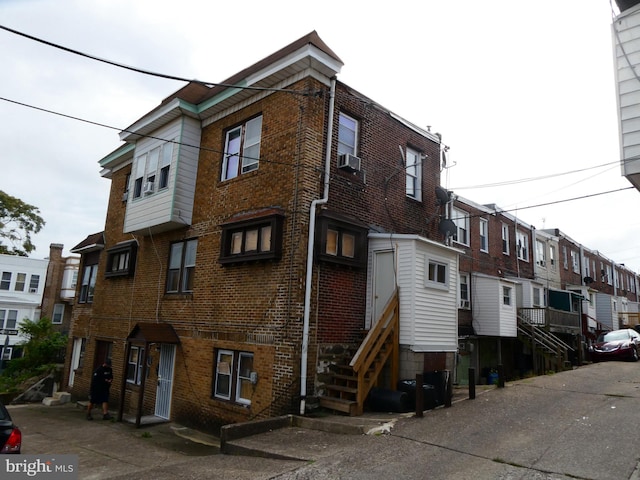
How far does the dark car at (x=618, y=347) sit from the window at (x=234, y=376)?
17.7 metres

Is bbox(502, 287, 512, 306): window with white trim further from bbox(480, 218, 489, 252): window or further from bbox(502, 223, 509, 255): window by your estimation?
bbox(502, 223, 509, 255): window

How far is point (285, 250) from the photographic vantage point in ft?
35.2

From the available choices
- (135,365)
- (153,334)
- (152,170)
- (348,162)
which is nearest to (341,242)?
(348,162)

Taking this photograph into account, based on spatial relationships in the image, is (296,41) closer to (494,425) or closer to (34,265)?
(494,425)

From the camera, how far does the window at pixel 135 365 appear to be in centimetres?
1503

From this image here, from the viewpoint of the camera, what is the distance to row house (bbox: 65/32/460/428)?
10500 millimetres

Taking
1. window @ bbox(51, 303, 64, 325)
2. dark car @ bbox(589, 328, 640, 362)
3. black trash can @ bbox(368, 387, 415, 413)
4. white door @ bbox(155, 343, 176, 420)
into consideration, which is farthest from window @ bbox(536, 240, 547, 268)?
window @ bbox(51, 303, 64, 325)

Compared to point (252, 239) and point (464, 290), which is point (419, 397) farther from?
point (464, 290)

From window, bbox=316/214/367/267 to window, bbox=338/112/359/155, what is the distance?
208 centimetres

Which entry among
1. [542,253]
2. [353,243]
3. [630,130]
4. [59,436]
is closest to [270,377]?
[353,243]

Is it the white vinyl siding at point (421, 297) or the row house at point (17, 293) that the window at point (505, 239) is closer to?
the white vinyl siding at point (421, 297)

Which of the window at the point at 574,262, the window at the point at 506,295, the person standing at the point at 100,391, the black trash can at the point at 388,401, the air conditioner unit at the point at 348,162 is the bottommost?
the person standing at the point at 100,391

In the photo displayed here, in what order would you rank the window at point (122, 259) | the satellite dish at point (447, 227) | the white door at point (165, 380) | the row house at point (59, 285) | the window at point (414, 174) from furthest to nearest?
the row house at point (59, 285) < the window at point (122, 259) < the satellite dish at point (447, 227) < the window at point (414, 174) < the white door at point (165, 380)

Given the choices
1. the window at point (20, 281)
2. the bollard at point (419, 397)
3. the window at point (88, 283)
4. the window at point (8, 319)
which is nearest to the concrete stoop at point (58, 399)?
the window at point (88, 283)
